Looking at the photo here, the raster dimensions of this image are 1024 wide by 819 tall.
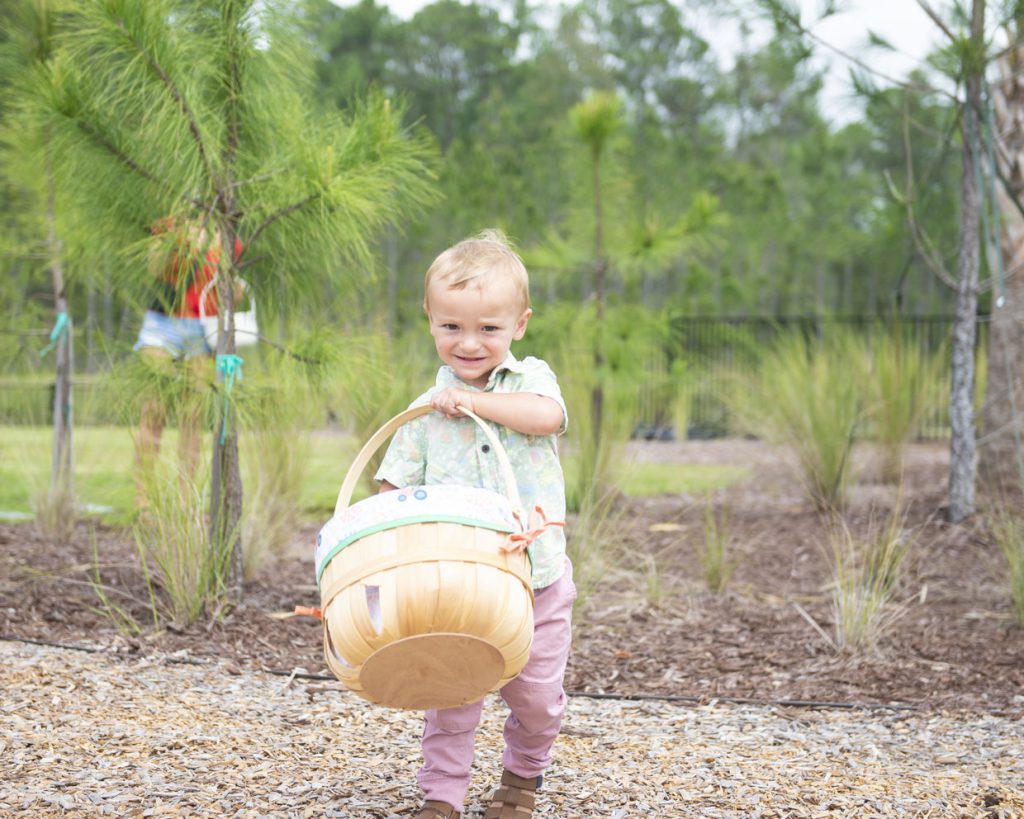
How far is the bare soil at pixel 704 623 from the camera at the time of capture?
338 centimetres

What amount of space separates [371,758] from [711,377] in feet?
28.0

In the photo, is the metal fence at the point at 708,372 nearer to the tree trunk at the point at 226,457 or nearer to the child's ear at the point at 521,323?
the tree trunk at the point at 226,457

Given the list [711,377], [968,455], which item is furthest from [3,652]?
[711,377]

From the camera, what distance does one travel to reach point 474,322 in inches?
84.3

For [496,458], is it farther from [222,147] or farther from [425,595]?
[222,147]

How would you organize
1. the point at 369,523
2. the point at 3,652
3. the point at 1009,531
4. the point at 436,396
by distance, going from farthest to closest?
the point at 1009,531 < the point at 3,652 < the point at 436,396 < the point at 369,523

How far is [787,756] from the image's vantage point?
2.66 m

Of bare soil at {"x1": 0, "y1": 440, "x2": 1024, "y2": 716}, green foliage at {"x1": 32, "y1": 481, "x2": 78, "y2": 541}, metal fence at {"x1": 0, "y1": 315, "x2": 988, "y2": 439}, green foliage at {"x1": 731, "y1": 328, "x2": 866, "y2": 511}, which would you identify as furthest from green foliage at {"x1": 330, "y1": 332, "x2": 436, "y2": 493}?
green foliage at {"x1": 731, "y1": 328, "x2": 866, "y2": 511}

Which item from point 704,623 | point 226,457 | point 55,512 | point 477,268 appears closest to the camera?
point 477,268

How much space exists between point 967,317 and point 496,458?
13.2ft

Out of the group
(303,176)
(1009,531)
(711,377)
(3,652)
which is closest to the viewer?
(3,652)

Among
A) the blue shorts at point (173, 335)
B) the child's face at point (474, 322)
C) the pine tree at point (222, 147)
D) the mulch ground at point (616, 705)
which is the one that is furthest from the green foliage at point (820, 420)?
the child's face at point (474, 322)

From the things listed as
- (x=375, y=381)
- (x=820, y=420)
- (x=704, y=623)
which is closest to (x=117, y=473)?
(x=375, y=381)

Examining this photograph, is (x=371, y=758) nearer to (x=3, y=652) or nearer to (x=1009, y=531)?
(x=3, y=652)
